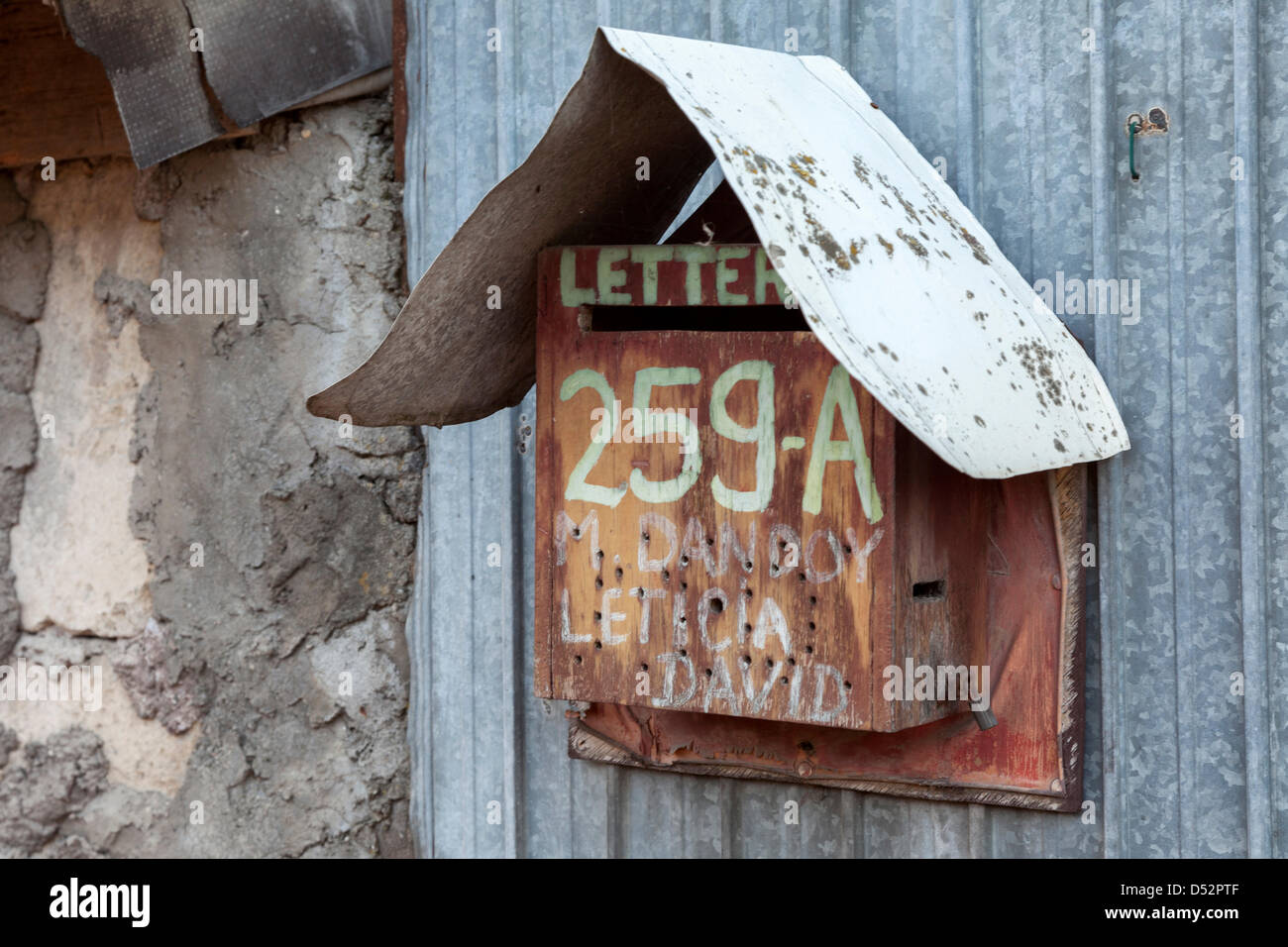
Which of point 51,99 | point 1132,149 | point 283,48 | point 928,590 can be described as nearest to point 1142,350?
point 1132,149

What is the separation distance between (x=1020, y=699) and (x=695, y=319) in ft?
2.77

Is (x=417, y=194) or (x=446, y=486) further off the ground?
(x=417, y=194)

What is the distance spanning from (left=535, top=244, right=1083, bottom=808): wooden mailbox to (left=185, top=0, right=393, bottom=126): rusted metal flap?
35.4 inches

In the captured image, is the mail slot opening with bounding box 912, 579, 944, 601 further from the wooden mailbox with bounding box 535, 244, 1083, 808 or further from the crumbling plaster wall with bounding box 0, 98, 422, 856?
the crumbling plaster wall with bounding box 0, 98, 422, 856

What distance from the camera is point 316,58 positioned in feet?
9.14

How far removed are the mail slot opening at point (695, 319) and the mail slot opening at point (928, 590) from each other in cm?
50

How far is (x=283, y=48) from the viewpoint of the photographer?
9.02ft

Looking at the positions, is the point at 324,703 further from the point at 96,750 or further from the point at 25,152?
the point at 25,152

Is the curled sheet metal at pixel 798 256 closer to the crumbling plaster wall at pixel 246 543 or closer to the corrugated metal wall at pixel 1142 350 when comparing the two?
the corrugated metal wall at pixel 1142 350

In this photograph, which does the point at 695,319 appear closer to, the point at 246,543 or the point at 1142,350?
the point at 1142,350

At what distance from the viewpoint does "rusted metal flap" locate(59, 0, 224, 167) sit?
269 centimetres
